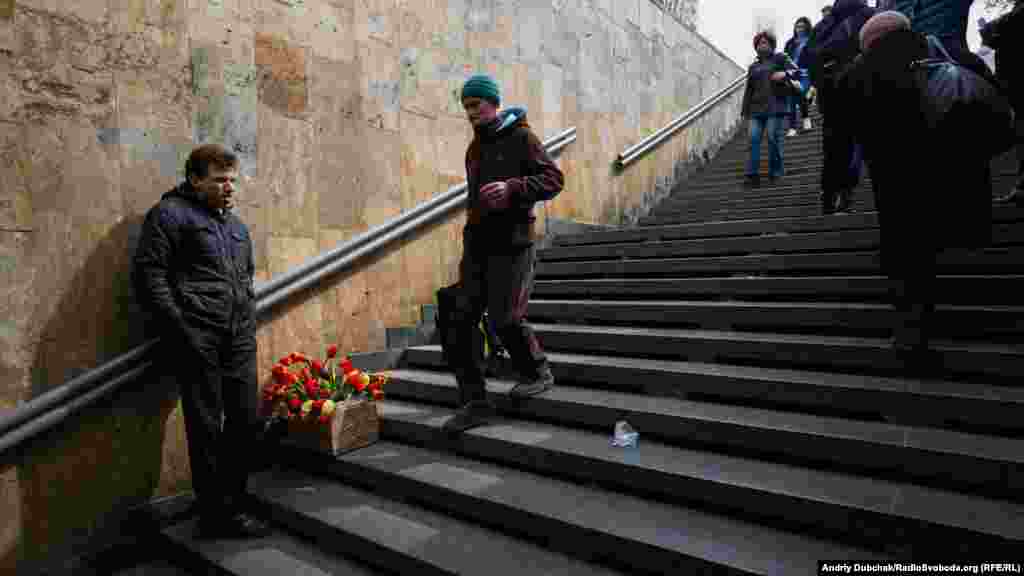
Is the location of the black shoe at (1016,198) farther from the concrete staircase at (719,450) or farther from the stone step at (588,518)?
the stone step at (588,518)

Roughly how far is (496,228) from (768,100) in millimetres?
5117

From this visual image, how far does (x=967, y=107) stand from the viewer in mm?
2842

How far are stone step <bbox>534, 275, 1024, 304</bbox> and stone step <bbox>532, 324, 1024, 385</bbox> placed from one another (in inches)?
14.5

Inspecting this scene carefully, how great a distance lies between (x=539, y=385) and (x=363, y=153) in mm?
2315

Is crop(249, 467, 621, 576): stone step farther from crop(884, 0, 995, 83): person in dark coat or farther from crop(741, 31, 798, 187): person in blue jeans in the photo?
crop(741, 31, 798, 187): person in blue jeans

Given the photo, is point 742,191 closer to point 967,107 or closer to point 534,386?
point 967,107

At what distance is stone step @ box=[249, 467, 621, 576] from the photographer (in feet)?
7.80

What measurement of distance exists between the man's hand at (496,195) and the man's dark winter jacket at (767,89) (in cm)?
507

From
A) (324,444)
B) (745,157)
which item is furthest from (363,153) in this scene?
(745,157)

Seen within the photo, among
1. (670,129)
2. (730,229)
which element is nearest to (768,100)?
(670,129)

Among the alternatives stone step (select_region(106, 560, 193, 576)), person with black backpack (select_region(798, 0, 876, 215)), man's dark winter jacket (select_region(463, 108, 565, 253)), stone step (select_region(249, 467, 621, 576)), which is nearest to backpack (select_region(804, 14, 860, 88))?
person with black backpack (select_region(798, 0, 876, 215))

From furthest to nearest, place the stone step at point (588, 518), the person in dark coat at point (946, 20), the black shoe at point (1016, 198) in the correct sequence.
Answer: the person in dark coat at point (946, 20) → the black shoe at point (1016, 198) → the stone step at point (588, 518)

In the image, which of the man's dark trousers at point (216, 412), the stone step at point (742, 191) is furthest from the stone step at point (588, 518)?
the stone step at point (742, 191)

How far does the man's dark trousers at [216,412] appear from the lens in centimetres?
297
